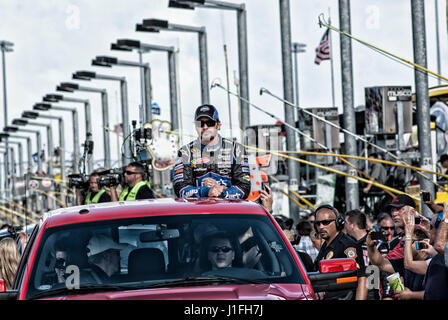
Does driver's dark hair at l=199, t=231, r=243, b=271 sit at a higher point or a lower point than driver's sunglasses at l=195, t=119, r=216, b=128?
lower

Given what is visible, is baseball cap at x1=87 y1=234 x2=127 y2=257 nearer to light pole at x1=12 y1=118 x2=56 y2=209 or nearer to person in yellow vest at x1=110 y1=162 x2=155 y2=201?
person in yellow vest at x1=110 y1=162 x2=155 y2=201

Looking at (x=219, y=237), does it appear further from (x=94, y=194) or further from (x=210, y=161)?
(x=94, y=194)

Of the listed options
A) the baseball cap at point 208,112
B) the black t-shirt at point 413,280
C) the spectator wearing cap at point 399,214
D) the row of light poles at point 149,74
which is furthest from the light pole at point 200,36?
the black t-shirt at point 413,280

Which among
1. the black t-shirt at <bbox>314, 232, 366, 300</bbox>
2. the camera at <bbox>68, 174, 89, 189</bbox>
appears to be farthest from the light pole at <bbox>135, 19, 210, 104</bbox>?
the black t-shirt at <bbox>314, 232, 366, 300</bbox>

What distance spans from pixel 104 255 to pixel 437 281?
81.1 inches

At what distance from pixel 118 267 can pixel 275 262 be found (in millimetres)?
915

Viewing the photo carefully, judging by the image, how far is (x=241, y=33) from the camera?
28.8 m

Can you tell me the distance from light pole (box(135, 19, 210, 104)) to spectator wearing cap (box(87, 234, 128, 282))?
2526 cm

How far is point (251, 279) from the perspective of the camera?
20.1 ft

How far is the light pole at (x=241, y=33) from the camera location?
2806 cm

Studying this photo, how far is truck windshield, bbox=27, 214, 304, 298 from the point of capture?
6.17 metres

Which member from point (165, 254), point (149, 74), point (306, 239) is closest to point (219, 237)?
point (165, 254)
